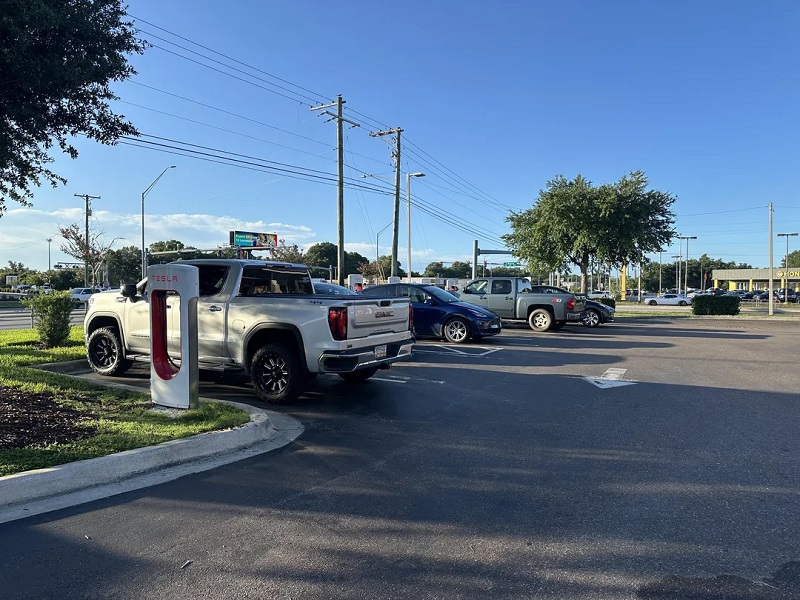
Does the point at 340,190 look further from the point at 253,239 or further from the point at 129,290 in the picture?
the point at 253,239

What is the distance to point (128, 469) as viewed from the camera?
458 centimetres

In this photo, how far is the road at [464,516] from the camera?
2.98 metres

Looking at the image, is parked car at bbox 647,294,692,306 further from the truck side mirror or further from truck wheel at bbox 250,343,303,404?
the truck side mirror

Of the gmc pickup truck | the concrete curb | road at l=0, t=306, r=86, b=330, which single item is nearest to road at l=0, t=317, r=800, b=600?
the concrete curb

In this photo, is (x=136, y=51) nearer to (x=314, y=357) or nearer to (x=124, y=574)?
(x=314, y=357)

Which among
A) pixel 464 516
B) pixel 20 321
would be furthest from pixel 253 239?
pixel 464 516

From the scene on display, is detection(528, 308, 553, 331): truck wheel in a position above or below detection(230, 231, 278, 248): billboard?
below

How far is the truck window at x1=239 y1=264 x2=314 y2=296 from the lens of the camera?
7946 mm

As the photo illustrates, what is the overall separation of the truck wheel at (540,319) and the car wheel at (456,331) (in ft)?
16.7

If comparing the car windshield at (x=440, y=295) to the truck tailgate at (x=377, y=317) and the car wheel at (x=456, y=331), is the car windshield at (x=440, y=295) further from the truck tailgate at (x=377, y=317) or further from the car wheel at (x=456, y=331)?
the truck tailgate at (x=377, y=317)

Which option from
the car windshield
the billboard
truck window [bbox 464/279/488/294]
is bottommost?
the car windshield

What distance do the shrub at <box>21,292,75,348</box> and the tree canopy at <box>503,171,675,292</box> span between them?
2324 cm

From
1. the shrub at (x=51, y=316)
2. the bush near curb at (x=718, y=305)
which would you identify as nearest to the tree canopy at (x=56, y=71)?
the shrub at (x=51, y=316)

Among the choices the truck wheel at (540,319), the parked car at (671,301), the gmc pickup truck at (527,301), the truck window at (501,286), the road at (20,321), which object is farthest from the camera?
the parked car at (671,301)
